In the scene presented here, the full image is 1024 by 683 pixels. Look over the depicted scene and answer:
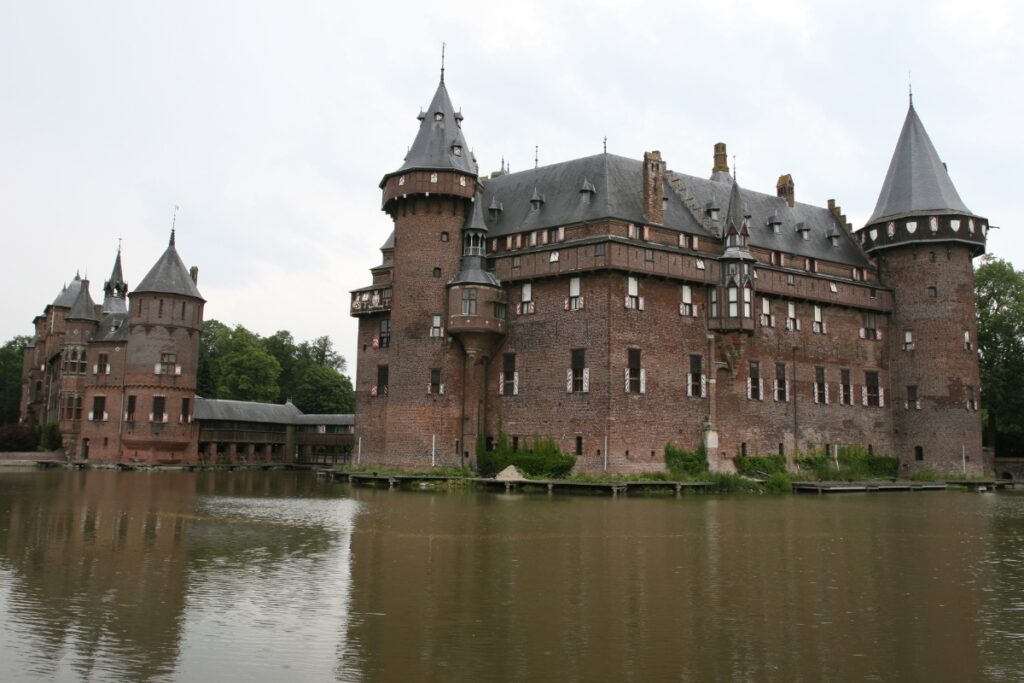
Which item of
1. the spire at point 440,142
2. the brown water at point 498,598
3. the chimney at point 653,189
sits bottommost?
the brown water at point 498,598

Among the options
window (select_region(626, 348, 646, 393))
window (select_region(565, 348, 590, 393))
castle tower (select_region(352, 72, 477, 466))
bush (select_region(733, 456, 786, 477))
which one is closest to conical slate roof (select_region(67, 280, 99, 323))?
castle tower (select_region(352, 72, 477, 466))

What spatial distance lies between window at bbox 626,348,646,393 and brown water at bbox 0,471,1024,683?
1621cm

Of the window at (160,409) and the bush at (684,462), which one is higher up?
the window at (160,409)

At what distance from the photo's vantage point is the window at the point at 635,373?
43.2m

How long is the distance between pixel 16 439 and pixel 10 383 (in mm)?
30255

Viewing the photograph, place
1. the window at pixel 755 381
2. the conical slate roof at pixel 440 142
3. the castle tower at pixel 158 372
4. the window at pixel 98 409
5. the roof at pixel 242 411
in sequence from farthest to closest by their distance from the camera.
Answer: the roof at pixel 242 411 → the window at pixel 98 409 → the castle tower at pixel 158 372 → the window at pixel 755 381 → the conical slate roof at pixel 440 142

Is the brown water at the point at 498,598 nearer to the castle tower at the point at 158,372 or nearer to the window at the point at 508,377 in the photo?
the window at the point at 508,377

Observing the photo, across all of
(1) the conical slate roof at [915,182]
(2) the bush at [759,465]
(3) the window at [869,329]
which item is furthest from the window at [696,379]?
(1) the conical slate roof at [915,182]

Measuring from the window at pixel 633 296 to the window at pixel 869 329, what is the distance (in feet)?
54.0

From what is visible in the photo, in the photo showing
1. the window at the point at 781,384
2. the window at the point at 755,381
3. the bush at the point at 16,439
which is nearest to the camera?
the window at the point at 755,381

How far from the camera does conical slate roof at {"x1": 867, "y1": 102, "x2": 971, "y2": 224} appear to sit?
53.4 metres

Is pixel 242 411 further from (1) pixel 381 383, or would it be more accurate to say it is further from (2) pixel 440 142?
(2) pixel 440 142

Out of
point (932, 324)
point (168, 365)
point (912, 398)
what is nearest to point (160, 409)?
point (168, 365)

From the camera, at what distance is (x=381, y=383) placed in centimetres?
4956
